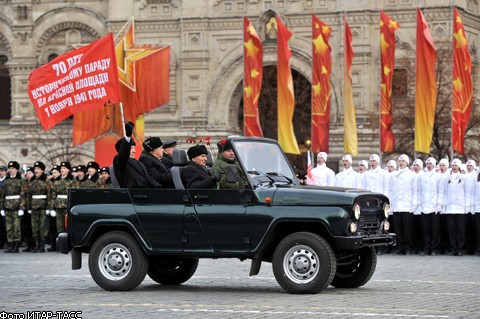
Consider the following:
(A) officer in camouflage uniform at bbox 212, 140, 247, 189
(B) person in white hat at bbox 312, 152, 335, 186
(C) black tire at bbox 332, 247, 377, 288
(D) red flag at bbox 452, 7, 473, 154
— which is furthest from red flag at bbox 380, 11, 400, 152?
(A) officer in camouflage uniform at bbox 212, 140, 247, 189

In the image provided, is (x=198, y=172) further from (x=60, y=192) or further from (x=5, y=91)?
(x=5, y=91)

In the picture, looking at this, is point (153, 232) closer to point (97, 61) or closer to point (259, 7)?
point (97, 61)

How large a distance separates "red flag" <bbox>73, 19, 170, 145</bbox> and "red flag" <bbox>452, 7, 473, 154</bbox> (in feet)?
26.4

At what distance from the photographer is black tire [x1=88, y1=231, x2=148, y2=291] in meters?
17.6

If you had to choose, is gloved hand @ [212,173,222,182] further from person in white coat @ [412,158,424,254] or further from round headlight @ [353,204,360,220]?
person in white coat @ [412,158,424,254]

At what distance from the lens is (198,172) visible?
58.5 ft

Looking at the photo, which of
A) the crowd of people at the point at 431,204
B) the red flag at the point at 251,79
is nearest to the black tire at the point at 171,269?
the crowd of people at the point at 431,204

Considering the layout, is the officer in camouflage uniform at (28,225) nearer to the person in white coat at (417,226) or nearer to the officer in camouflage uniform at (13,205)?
the officer in camouflage uniform at (13,205)

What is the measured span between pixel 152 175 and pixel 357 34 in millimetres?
33015

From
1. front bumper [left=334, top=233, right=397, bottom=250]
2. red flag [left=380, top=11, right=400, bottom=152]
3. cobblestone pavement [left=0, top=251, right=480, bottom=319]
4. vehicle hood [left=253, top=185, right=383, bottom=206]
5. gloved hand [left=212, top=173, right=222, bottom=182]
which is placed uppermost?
red flag [left=380, top=11, right=400, bottom=152]

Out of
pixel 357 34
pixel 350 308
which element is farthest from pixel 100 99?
pixel 357 34

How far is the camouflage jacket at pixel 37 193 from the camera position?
29609 millimetres

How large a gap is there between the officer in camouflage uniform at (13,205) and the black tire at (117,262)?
11863 mm

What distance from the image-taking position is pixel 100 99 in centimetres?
2777
